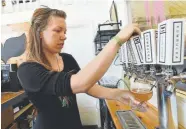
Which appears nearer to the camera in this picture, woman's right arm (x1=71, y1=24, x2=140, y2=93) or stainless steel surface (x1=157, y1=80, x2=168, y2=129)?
woman's right arm (x1=71, y1=24, x2=140, y2=93)

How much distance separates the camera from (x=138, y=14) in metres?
1.98

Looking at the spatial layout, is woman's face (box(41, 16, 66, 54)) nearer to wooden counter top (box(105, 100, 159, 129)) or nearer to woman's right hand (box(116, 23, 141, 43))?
woman's right hand (box(116, 23, 141, 43))

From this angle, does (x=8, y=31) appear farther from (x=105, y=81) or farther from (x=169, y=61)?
(x=169, y=61)

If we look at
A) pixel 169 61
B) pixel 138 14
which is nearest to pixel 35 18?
pixel 169 61

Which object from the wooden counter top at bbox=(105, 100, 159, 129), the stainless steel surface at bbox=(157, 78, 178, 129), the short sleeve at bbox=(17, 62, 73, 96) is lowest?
the wooden counter top at bbox=(105, 100, 159, 129)

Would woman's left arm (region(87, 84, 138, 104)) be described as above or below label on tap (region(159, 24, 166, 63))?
below

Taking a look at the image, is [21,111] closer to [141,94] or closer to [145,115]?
[145,115]

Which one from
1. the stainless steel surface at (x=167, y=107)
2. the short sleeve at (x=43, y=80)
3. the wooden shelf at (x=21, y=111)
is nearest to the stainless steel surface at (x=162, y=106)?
the stainless steel surface at (x=167, y=107)

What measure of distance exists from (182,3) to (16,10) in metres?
2.85

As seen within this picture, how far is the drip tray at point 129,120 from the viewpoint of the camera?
1342mm

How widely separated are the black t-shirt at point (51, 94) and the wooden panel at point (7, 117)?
3.97 feet

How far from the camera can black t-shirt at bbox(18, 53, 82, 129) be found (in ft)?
2.80

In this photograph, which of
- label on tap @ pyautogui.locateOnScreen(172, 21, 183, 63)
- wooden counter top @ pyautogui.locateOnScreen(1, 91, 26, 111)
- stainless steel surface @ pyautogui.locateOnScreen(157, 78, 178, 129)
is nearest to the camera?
label on tap @ pyautogui.locateOnScreen(172, 21, 183, 63)

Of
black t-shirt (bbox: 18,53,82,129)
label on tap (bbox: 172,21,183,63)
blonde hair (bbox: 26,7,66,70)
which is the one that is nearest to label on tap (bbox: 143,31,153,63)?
label on tap (bbox: 172,21,183,63)
